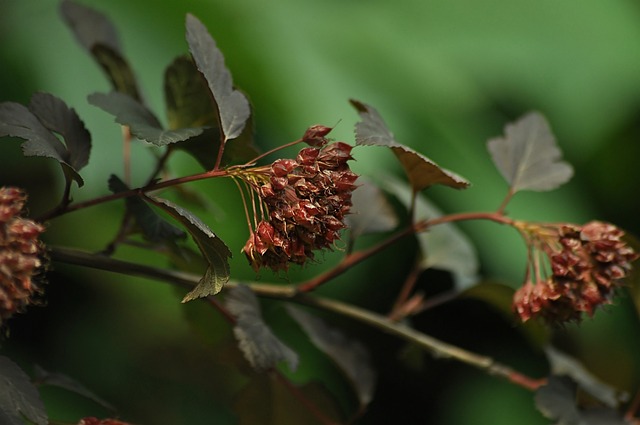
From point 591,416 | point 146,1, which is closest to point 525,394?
point 591,416

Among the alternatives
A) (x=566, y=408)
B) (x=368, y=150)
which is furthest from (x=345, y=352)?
(x=368, y=150)

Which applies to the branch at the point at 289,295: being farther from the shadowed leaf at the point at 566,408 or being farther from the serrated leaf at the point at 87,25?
the serrated leaf at the point at 87,25

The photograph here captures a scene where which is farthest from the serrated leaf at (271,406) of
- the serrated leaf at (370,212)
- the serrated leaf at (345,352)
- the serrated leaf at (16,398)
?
the serrated leaf at (16,398)

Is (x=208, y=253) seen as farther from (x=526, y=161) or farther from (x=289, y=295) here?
(x=526, y=161)

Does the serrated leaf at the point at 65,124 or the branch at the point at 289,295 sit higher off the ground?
the serrated leaf at the point at 65,124

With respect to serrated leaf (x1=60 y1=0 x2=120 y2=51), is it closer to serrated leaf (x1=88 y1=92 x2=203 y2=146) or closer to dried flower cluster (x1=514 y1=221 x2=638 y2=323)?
serrated leaf (x1=88 y1=92 x2=203 y2=146)

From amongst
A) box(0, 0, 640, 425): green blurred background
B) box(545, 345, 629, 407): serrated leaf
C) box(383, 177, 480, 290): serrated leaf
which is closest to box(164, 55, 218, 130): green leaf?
box(0, 0, 640, 425): green blurred background
